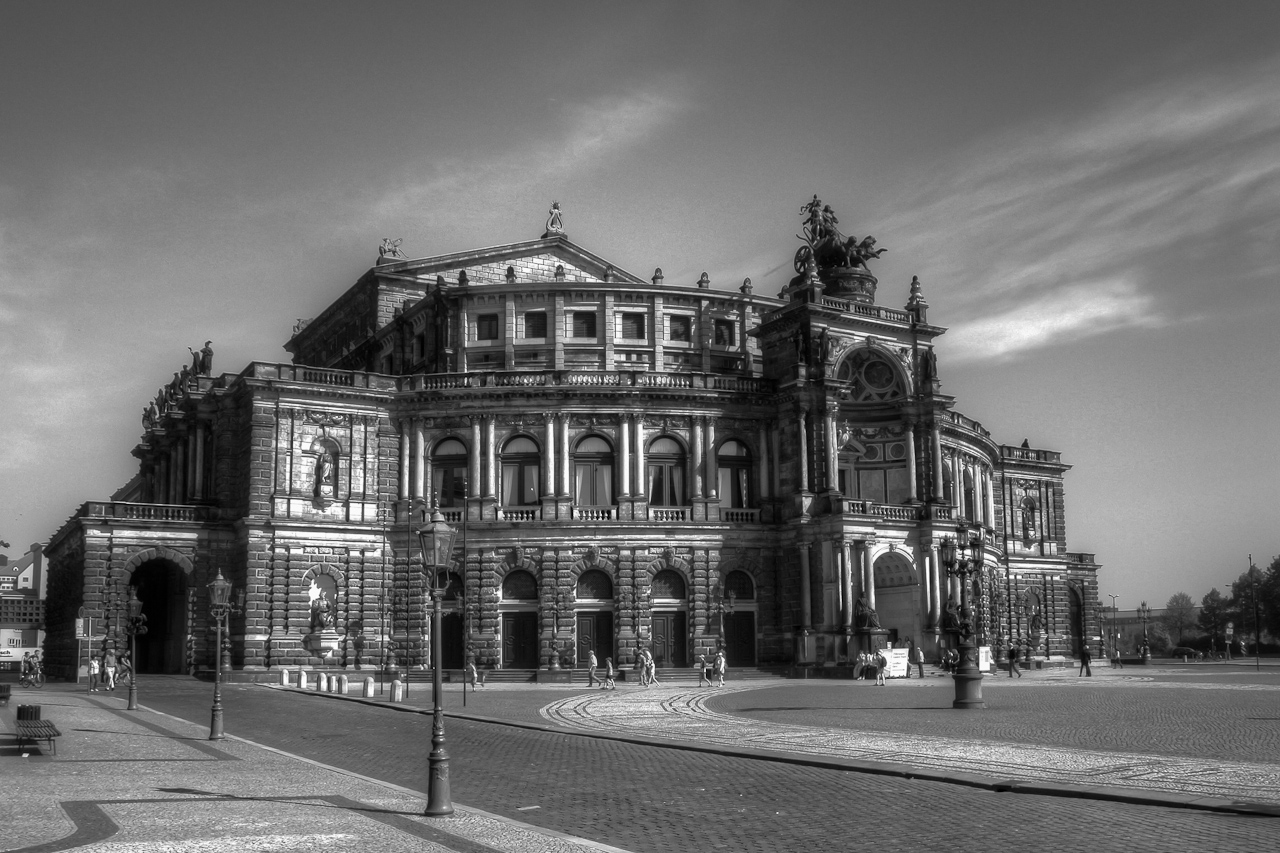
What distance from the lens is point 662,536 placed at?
61906mm

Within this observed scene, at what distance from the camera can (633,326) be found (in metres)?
67.9

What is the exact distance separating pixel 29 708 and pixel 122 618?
114 feet

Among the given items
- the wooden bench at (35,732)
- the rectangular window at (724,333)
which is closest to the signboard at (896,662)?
the rectangular window at (724,333)

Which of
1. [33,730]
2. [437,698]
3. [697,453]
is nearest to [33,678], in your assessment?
[697,453]

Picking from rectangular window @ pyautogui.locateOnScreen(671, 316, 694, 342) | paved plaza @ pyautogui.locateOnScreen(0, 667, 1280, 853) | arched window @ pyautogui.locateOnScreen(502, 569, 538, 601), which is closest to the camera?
paved plaza @ pyautogui.locateOnScreen(0, 667, 1280, 853)

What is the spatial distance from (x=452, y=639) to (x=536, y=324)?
644 inches

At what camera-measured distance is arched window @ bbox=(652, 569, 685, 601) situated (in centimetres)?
6206

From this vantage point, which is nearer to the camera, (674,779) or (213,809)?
(213,809)

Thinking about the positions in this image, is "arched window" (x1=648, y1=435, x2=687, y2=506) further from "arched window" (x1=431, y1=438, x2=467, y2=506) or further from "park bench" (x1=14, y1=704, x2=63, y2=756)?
"park bench" (x1=14, y1=704, x2=63, y2=756)

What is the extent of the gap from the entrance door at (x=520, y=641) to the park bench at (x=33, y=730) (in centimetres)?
3549

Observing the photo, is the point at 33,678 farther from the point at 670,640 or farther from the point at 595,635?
the point at 670,640

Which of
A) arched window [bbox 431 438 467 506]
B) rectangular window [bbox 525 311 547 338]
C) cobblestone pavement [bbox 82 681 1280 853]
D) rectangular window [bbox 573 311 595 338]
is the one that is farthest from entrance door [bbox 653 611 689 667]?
cobblestone pavement [bbox 82 681 1280 853]

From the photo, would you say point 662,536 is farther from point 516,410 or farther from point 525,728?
point 525,728

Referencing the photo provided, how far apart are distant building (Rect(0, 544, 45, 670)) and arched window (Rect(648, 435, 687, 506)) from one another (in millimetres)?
56321
